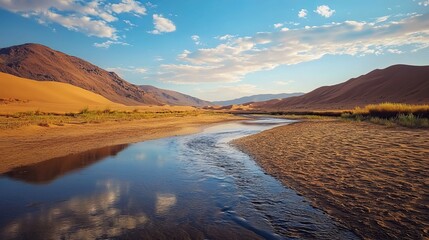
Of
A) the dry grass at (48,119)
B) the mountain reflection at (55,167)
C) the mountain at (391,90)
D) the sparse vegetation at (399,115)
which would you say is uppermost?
the mountain at (391,90)

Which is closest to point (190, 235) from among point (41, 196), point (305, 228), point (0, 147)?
point (305, 228)

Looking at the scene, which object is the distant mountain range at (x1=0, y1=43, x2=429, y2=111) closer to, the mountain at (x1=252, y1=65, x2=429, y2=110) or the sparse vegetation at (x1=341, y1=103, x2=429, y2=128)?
the mountain at (x1=252, y1=65, x2=429, y2=110)

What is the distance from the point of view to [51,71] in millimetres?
152875

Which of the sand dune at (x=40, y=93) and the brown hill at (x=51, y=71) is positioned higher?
the brown hill at (x=51, y=71)

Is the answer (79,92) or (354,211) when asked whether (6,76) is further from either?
(354,211)

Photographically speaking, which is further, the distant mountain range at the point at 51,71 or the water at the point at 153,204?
the distant mountain range at the point at 51,71

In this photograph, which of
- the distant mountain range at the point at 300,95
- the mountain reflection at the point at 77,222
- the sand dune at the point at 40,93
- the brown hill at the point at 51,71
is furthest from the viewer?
the brown hill at the point at 51,71

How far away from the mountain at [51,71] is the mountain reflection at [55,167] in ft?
486

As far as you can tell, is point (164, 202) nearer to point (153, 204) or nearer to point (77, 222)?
point (153, 204)

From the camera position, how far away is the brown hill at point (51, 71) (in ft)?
461

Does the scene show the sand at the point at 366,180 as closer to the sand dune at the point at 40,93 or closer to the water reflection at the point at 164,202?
the water reflection at the point at 164,202

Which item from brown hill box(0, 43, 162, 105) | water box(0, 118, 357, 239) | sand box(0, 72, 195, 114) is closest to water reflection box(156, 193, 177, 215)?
water box(0, 118, 357, 239)

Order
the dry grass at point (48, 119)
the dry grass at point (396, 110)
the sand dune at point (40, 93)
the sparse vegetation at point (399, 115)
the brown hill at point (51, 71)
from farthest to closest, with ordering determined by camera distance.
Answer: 1. the brown hill at point (51, 71)
2. the sand dune at point (40, 93)
3. the dry grass at point (396, 110)
4. the dry grass at point (48, 119)
5. the sparse vegetation at point (399, 115)

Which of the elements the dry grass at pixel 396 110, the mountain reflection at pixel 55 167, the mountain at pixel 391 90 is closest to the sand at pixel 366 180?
the mountain reflection at pixel 55 167
